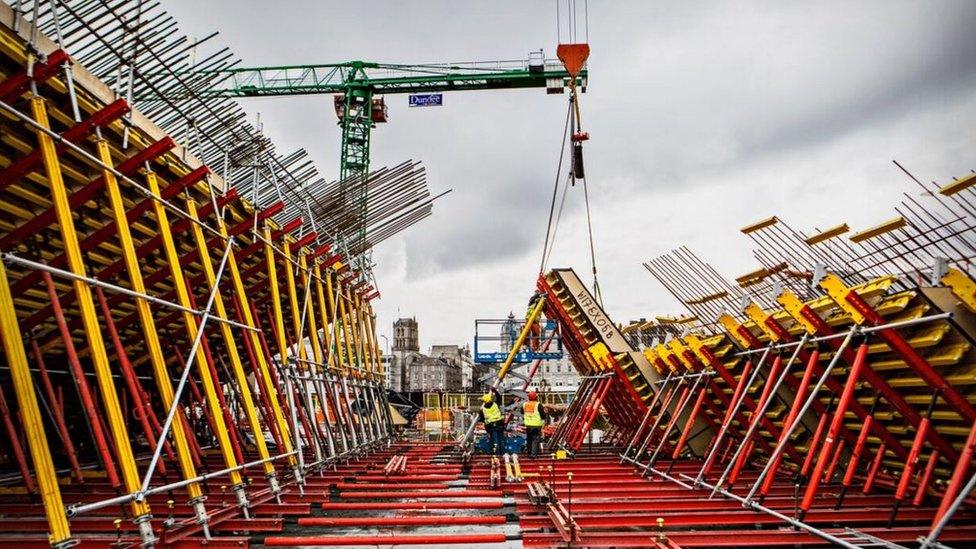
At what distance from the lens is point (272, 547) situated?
6.81 meters

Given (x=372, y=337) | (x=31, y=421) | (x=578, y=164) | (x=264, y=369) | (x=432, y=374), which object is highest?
(x=578, y=164)

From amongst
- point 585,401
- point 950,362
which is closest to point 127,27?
point 950,362

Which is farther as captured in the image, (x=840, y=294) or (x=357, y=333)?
(x=357, y=333)

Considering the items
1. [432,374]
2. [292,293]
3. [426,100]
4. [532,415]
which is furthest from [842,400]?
[432,374]

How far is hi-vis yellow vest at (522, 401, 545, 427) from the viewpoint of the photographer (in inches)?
541

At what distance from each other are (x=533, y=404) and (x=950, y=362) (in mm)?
8511

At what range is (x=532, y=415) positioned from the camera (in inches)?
544

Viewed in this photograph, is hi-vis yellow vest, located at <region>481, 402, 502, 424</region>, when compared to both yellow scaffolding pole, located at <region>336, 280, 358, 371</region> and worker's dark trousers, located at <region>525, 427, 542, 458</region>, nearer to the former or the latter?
worker's dark trousers, located at <region>525, 427, 542, 458</region>

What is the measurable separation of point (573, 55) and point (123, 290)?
11.0 m

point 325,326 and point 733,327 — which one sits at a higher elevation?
point 325,326

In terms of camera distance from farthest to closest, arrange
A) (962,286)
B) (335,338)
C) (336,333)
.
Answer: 1. (336,333)
2. (335,338)
3. (962,286)

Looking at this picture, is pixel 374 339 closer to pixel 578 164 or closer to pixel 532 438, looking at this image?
pixel 532 438

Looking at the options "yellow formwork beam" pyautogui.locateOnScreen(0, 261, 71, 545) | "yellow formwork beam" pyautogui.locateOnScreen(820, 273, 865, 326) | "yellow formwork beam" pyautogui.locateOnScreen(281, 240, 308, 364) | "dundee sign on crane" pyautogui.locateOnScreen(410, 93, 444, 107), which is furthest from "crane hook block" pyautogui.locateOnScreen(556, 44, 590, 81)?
"dundee sign on crane" pyautogui.locateOnScreen(410, 93, 444, 107)

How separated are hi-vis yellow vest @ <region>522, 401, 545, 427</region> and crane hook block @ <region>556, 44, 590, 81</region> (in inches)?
301
